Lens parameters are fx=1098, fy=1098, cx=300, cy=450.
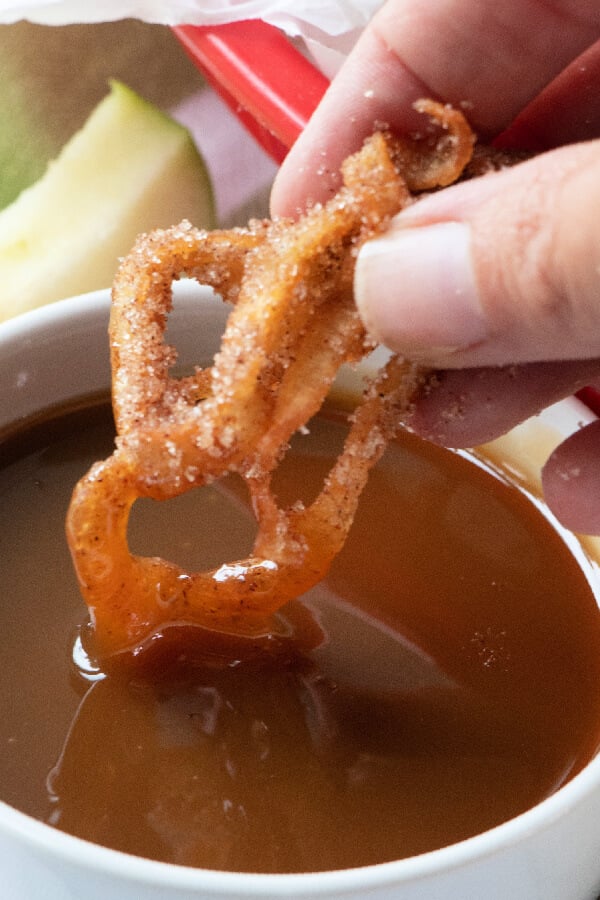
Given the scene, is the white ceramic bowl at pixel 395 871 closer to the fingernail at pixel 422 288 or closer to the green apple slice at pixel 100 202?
the fingernail at pixel 422 288

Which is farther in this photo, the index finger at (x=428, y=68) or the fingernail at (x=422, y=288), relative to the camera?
the index finger at (x=428, y=68)

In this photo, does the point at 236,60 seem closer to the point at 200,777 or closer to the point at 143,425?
the point at 143,425

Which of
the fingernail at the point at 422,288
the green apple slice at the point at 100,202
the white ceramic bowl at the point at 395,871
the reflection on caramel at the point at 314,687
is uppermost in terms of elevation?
the fingernail at the point at 422,288

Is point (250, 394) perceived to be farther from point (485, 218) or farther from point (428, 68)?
point (428, 68)

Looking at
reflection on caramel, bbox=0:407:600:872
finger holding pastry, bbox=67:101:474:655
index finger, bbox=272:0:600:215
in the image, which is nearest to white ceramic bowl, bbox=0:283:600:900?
reflection on caramel, bbox=0:407:600:872

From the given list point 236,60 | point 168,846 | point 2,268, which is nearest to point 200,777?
point 168,846

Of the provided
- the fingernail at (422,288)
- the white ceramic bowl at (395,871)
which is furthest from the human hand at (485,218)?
the white ceramic bowl at (395,871)
